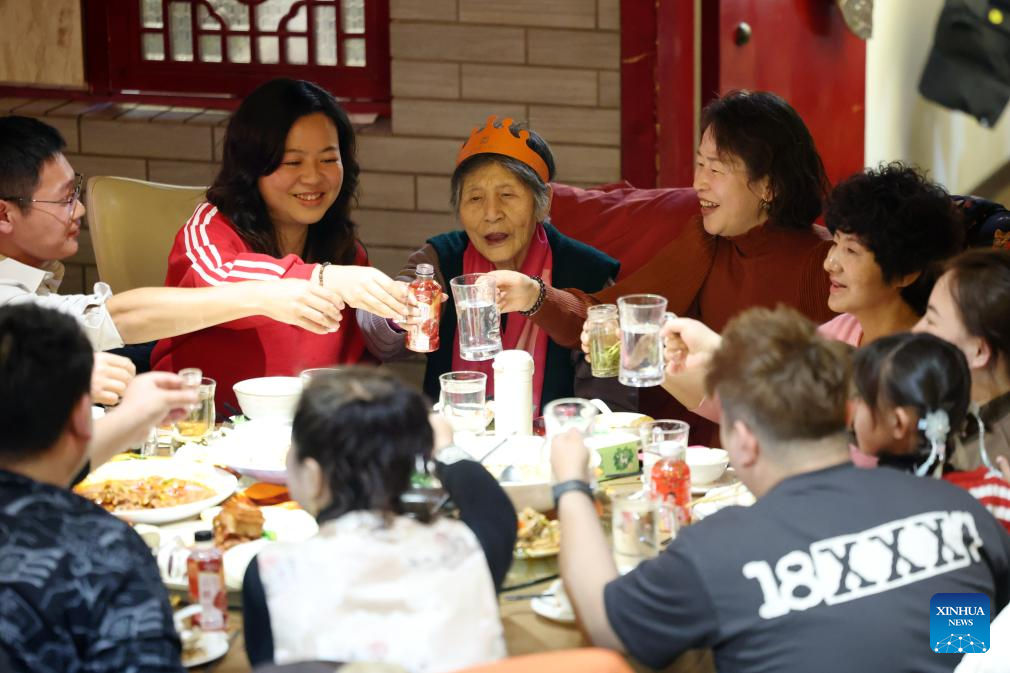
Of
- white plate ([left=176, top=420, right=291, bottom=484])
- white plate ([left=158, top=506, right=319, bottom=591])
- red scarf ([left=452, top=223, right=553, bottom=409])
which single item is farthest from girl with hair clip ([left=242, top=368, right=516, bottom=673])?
red scarf ([left=452, top=223, right=553, bottom=409])

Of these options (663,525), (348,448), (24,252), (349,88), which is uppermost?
(349,88)

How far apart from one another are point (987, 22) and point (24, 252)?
4.15 meters

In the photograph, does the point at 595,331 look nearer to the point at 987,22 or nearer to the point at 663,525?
the point at 663,525

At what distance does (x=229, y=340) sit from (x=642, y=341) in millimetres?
1357

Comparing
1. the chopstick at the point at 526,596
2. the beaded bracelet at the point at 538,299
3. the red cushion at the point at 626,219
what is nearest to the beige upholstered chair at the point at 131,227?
the red cushion at the point at 626,219

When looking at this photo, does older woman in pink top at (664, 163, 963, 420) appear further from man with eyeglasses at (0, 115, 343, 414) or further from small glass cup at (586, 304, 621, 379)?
man with eyeglasses at (0, 115, 343, 414)

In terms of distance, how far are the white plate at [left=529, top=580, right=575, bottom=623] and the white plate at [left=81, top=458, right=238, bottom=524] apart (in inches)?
27.9

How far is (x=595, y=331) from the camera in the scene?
2.83 m

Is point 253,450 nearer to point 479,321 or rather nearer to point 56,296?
point 479,321

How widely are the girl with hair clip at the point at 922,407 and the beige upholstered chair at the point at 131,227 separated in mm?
2694

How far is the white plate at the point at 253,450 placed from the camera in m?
2.54

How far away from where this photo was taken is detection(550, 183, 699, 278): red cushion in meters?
4.10

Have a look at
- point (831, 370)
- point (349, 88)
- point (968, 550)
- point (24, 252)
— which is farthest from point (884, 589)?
point (349, 88)

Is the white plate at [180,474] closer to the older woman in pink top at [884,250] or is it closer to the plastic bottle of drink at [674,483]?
the plastic bottle of drink at [674,483]
